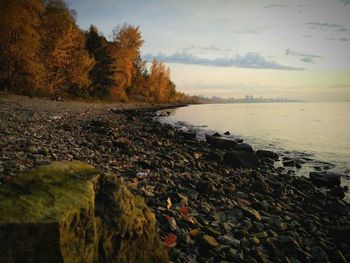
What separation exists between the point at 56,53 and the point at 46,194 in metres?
43.4

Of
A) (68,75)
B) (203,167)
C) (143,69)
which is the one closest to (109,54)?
(68,75)

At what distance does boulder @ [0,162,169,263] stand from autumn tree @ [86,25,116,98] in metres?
57.2

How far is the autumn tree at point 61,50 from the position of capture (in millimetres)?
42844

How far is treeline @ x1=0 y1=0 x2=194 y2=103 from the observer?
117ft

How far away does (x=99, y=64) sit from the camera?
200 feet

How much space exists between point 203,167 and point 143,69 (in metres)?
82.7

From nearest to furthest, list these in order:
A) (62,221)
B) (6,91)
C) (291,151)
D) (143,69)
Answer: (62,221) < (291,151) < (6,91) < (143,69)

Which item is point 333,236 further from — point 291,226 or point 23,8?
point 23,8

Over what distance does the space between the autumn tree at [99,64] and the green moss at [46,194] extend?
188ft

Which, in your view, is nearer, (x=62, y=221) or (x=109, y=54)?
(x=62, y=221)

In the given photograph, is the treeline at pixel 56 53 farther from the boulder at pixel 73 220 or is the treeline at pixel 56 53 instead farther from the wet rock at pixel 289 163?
the boulder at pixel 73 220

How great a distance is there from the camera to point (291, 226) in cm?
852

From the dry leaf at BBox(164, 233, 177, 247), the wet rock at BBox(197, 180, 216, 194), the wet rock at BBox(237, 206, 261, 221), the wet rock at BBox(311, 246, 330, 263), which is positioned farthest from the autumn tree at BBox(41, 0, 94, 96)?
the wet rock at BBox(311, 246, 330, 263)

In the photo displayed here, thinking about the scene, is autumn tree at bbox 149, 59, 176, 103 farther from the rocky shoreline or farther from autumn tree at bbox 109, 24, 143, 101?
the rocky shoreline
